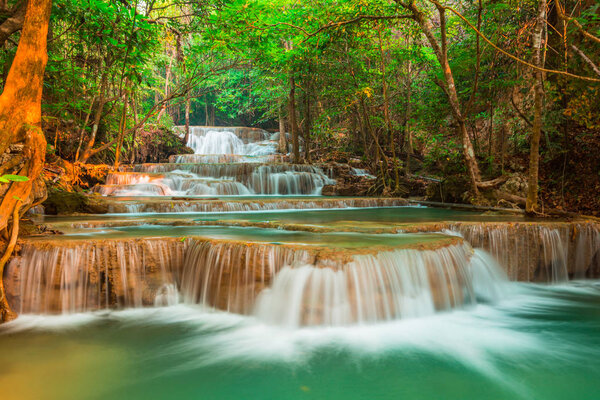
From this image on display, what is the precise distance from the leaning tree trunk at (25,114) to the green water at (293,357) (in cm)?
133

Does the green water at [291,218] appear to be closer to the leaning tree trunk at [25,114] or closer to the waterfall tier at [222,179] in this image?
the leaning tree trunk at [25,114]

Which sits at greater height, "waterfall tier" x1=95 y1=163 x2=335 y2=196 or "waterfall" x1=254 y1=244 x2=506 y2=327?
"waterfall tier" x1=95 y1=163 x2=335 y2=196

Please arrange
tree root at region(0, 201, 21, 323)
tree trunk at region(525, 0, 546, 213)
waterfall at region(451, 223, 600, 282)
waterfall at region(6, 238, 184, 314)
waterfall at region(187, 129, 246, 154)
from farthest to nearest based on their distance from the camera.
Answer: waterfall at region(187, 129, 246, 154), tree trunk at region(525, 0, 546, 213), waterfall at region(451, 223, 600, 282), waterfall at region(6, 238, 184, 314), tree root at region(0, 201, 21, 323)

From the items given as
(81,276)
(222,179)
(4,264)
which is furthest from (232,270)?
(222,179)

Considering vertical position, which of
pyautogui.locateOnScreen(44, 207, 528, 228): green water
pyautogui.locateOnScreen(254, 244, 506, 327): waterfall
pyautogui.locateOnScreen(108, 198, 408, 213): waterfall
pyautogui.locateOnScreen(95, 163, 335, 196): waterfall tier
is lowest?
pyautogui.locateOnScreen(254, 244, 506, 327): waterfall

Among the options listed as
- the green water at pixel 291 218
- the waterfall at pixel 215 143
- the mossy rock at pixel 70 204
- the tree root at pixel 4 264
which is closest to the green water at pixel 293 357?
the tree root at pixel 4 264

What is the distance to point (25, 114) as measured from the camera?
4434mm

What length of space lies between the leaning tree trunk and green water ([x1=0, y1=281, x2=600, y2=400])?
4.37 feet

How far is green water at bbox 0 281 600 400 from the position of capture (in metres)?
2.94

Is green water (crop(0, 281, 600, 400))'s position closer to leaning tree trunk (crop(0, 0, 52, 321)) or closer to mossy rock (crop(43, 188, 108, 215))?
leaning tree trunk (crop(0, 0, 52, 321))

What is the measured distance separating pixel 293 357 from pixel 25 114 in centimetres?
428

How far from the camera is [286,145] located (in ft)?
78.4

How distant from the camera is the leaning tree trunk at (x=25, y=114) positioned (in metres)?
4.14

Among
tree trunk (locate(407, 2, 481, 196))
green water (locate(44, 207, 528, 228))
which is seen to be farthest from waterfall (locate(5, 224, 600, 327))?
tree trunk (locate(407, 2, 481, 196))
